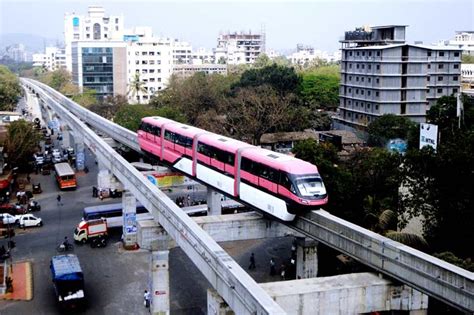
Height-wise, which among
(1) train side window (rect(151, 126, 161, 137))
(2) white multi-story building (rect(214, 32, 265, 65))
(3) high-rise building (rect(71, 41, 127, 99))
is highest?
(2) white multi-story building (rect(214, 32, 265, 65))

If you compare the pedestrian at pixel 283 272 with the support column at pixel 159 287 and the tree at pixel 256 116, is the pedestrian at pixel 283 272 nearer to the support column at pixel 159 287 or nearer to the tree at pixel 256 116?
the support column at pixel 159 287

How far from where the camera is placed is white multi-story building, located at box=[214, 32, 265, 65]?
16888 centimetres

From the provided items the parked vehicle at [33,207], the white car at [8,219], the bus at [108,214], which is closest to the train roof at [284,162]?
the bus at [108,214]

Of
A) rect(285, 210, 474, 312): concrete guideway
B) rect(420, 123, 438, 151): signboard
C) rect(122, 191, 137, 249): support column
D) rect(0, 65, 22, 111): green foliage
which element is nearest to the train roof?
rect(285, 210, 474, 312): concrete guideway

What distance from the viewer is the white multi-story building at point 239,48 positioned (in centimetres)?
16888

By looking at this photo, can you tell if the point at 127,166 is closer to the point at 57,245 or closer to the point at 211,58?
the point at 57,245

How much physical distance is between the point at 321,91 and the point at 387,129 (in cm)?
2528

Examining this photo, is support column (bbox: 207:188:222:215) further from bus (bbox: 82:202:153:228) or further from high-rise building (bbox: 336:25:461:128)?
high-rise building (bbox: 336:25:461:128)

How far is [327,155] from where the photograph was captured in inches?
1244

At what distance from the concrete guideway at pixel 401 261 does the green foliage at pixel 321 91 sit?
2121 inches

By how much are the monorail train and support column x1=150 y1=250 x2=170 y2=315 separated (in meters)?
4.36

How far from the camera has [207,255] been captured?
18.1m

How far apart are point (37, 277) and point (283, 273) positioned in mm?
11331

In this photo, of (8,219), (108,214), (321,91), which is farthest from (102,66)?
(108,214)
